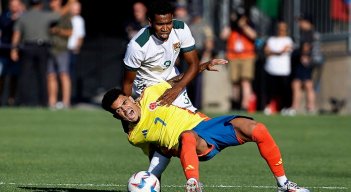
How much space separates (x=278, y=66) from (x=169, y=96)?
45.1 ft

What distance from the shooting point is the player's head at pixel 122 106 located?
Answer: 33.0ft

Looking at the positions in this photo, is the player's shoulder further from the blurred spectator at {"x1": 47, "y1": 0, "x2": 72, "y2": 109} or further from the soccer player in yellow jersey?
the blurred spectator at {"x1": 47, "y1": 0, "x2": 72, "y2": 109}

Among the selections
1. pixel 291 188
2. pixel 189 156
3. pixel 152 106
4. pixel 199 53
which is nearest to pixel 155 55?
pixel 152 106

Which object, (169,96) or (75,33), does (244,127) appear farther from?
(75,33)

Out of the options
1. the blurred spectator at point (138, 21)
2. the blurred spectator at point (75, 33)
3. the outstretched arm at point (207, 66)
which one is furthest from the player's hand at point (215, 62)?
the blurred spectator at point (75, 33)

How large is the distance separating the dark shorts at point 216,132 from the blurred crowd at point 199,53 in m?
12.8

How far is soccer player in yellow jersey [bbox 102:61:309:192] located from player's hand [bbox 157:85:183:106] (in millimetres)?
48

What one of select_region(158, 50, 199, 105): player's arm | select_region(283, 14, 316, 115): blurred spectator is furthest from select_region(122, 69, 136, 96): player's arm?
select_region(283, 14, 316, 115): blurred spectator

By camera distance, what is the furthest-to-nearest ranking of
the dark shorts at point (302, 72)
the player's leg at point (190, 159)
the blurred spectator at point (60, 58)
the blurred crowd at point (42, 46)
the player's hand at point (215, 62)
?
1. the dark shorts at point (302, 72)
2. the blurred crowd at point (42, 46)
3. the blurred spectator at point (60, 58)
4. the player's hand at point (215, 62)
5. the player's leg at point (190, 159)

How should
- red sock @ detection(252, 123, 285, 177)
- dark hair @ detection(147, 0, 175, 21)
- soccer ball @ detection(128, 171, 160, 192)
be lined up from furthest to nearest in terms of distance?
1. dark hair @ detection(147, 0, 175, 21)
2. red sock @ detection(252, 123, 285, 177)
3. soccer ball @ detection(128, 171, 160, 192)

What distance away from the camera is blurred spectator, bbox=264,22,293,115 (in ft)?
77.8


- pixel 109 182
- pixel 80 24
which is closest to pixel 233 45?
pixel 80 24

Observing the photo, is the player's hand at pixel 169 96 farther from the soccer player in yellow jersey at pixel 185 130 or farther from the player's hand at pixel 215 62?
the player's hand at pixel 215 62

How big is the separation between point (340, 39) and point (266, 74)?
6.07ft
